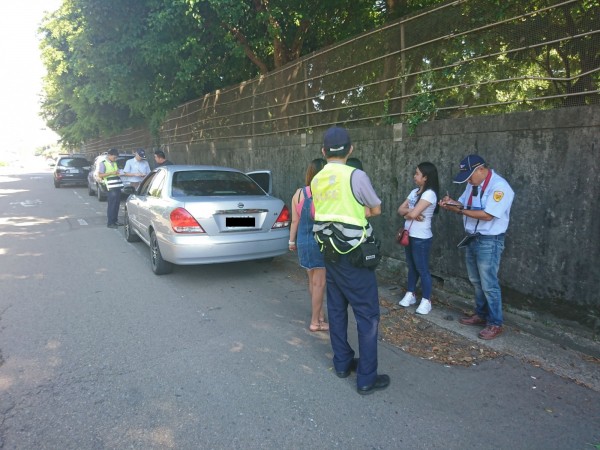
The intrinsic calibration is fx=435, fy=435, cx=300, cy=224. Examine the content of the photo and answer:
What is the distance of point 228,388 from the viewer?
3273 mm

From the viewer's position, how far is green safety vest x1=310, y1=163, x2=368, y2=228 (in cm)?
320

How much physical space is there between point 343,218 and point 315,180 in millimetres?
375

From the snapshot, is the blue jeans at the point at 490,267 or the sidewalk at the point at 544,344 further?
the blue jeans at the point at 490,267

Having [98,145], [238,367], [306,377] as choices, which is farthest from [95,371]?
[98,145]

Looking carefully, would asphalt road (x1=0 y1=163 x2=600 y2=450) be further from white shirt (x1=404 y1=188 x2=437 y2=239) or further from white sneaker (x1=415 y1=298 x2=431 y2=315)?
white shirt (x1=404 y1=188 x2=437 y2=239)

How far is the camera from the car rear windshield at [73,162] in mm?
20922

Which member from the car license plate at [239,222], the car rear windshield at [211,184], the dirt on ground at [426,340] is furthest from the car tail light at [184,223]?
the dirt on ground at [426,340]

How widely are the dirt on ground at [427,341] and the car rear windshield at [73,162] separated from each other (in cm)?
2047

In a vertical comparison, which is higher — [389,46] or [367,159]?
[389,46]

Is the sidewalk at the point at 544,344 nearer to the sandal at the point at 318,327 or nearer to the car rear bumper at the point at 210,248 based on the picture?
the sandal at the point at 318,327

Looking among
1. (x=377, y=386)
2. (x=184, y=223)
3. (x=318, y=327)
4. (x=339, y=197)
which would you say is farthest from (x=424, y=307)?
(x=184, y=223)

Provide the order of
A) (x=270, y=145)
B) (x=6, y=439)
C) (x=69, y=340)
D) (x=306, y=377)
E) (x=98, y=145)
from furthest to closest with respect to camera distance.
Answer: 1. (x=98, y=145)
2. (x=270, y=145)
3. (x=69, y=340)
4. (x=306, y=377)
5. (x=6, y=439)

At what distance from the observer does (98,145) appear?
35.9 metres

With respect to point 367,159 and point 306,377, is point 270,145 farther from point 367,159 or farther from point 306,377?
point 306,377
